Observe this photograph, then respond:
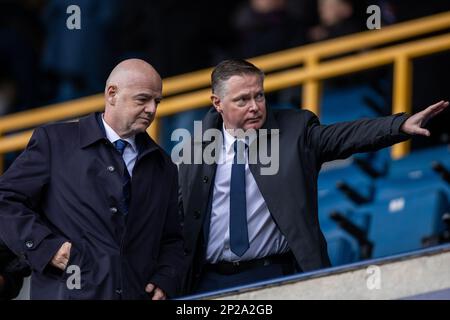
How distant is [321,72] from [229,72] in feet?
9.99

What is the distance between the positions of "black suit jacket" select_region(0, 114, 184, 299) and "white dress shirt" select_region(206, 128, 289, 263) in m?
0.25

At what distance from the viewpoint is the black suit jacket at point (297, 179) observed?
6945 mm

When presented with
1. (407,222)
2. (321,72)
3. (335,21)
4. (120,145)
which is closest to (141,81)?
(120,145)

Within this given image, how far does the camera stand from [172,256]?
22.6ft

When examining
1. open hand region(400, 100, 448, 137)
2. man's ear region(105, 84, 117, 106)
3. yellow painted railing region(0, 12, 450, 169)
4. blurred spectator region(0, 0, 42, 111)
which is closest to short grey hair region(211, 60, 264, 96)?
man's ear region(105, 84, 117, 106)

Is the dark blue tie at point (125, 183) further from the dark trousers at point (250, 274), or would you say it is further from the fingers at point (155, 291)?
the dark trousers at point (250, 274)

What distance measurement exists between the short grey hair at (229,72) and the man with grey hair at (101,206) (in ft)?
1.35

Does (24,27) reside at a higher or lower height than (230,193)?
higher

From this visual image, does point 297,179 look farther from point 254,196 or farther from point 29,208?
point 29,208

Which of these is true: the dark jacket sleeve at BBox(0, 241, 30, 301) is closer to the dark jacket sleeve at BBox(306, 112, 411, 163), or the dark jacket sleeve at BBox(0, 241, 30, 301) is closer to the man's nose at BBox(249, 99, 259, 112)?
the man's nose at BBox(249, 99, 259, 112)

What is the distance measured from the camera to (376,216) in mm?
9273
